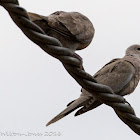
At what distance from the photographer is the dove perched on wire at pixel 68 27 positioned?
12.6ft

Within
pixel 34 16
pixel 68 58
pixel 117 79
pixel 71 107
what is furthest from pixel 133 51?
pixel 68 58

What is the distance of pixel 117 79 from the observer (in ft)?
19.7

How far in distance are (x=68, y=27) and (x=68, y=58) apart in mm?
1599

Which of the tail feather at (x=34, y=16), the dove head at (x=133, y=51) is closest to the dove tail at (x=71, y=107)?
the dove head at (x=133, y=51)

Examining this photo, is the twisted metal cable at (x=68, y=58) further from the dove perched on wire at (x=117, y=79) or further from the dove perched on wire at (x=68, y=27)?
the dove perched on wire at (x=117, y=79)

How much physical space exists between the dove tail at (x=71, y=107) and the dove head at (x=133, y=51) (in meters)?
1.20

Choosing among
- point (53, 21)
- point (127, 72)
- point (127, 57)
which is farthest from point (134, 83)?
point (53, 21)

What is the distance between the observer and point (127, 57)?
6.39m

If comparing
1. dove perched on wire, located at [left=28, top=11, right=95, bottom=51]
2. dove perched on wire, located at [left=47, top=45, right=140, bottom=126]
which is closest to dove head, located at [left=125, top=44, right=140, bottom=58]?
dove perched on wire, located at [left=47, top=45, right=140, bottom=126]

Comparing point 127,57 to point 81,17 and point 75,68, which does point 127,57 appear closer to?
point 81,17

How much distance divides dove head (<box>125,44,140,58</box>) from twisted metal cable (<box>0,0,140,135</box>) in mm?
3689

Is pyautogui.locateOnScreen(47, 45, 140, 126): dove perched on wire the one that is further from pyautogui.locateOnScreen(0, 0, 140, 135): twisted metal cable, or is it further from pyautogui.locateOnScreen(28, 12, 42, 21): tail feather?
pyautogui.locateOnScreen(0, 0, 140, 135): twisted metal cable

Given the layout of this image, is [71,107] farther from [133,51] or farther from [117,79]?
[133,51]

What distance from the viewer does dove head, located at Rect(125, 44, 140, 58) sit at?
654cm
